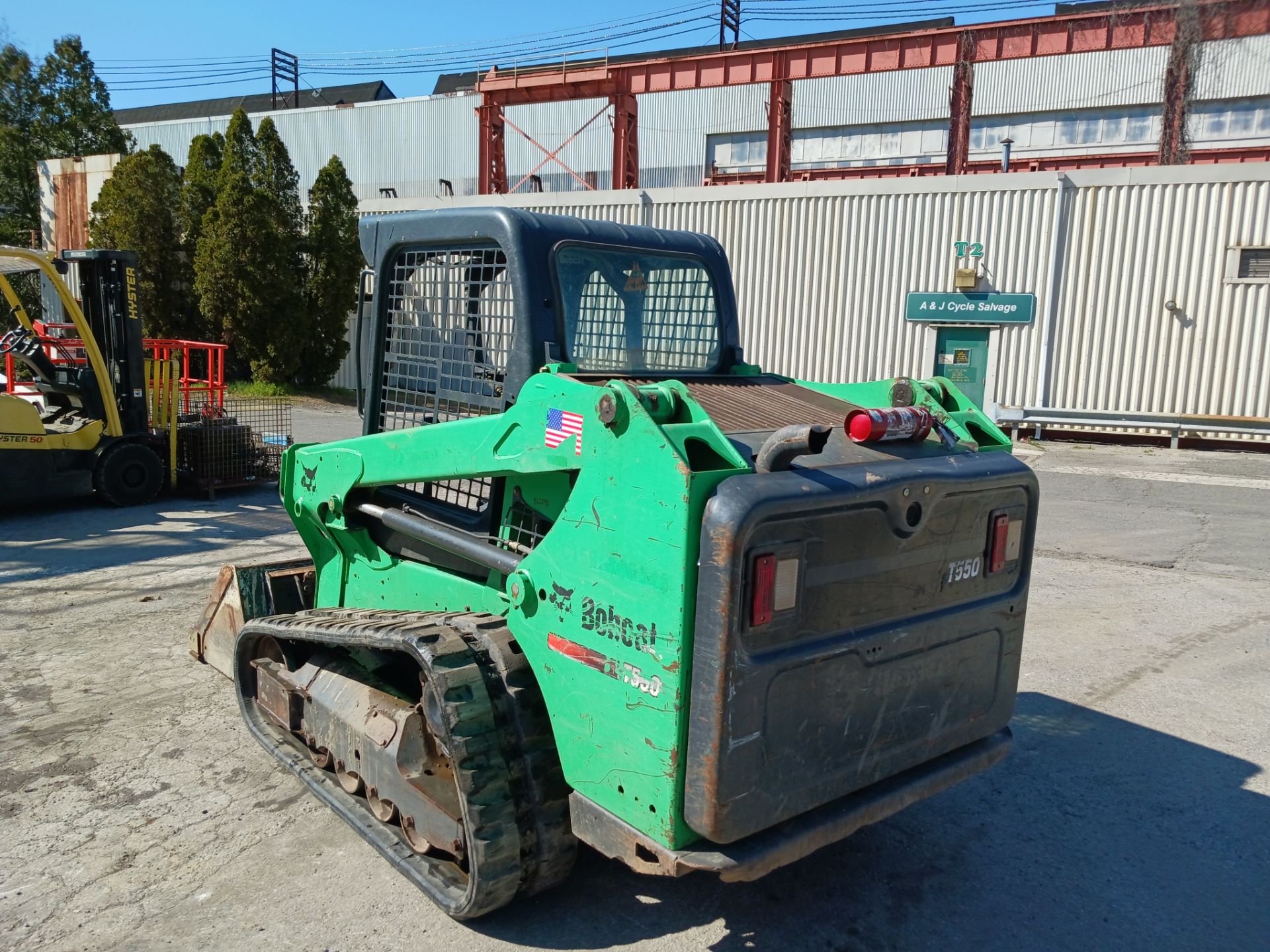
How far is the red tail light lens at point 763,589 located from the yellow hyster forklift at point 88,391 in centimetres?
899

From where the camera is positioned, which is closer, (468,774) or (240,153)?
(468,774)

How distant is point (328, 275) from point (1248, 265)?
18537 millimetres

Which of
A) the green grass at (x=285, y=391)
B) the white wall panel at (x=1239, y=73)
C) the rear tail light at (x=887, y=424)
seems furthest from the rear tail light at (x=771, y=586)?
the white wall panel at (x=1239, y=73)

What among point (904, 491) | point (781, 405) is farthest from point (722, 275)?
point (904, 491)

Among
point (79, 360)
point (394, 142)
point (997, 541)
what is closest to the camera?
point (997, 541)

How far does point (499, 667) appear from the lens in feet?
10.0

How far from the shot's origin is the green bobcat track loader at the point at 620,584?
255 cm

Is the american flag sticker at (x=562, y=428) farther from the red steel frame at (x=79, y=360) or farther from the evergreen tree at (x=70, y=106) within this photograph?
the evergreen tree at (x=70, y=106)

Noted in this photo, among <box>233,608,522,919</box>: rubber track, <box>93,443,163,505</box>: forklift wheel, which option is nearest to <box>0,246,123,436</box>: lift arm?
<box>93,443,163,505</box>: forklift wheel

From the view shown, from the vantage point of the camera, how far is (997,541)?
319cm

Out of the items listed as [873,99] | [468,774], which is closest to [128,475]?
[468,774]

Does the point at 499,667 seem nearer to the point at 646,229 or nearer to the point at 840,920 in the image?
the point at 840,920

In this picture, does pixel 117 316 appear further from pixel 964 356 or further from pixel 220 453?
pixel 964 356

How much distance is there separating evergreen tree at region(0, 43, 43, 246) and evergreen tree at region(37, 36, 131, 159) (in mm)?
318
